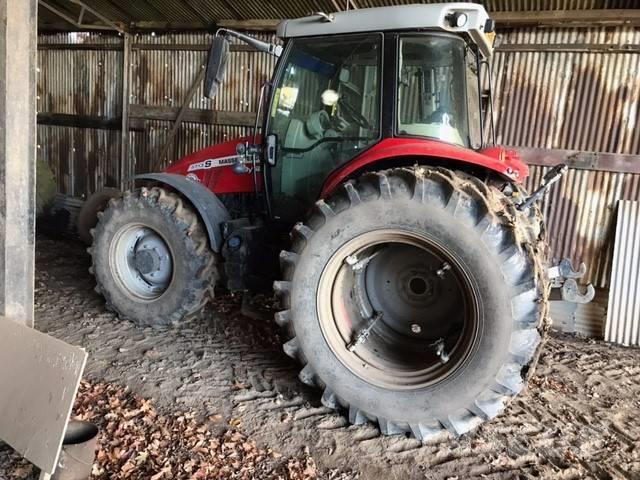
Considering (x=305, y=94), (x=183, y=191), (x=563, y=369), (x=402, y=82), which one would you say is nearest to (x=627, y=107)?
(x=563, y=369)

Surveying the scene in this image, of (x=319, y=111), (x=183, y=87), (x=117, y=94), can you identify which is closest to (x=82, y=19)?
(x=117, y=94)

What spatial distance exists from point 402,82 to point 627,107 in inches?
117

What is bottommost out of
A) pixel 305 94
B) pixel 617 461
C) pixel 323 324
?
pixel 617 461

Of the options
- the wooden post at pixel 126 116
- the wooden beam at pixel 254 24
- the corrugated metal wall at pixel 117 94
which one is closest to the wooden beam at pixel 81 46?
the corrugated metal wall at pixel 117 94

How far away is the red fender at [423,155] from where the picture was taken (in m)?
2.87

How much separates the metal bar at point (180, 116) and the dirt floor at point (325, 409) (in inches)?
114

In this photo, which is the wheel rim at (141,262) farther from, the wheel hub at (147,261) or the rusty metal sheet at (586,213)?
the rusty metal sheet at (586,213)

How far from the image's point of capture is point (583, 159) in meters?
4.97

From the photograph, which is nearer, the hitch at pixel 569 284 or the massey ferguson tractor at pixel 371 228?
the massey ferguson tractor at pixel 371 228

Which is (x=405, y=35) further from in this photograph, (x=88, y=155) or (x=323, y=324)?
(x=88, y=155)

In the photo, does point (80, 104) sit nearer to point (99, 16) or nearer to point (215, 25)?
point (99, 16)

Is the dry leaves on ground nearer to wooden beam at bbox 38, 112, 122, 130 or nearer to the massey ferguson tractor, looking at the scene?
the massey ferguson tractor

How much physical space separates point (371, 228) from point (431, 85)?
1115 mm

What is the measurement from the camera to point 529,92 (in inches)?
204
